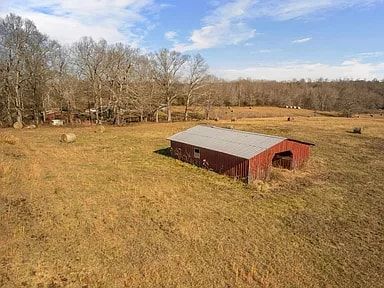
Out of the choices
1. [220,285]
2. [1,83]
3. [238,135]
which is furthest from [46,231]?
[1,83]

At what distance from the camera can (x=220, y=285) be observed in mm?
11656

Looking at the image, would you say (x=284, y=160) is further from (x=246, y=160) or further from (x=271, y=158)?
(x=246, y=160)

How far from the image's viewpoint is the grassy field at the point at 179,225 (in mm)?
12164

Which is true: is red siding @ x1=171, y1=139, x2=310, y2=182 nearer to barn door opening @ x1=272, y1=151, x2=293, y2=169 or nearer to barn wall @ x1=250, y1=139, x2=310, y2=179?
barn wall @ x1=250, y1=139, x2=310, y2=179

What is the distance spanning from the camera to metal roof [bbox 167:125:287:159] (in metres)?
24.6

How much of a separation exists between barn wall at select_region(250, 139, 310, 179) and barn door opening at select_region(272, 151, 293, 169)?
315mm

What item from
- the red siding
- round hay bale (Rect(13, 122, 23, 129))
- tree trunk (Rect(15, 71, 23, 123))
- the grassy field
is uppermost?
tree trunk (Rect(15, 71, 23, 123))

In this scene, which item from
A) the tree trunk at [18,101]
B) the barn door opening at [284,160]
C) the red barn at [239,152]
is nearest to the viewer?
the red barn at [239,152]

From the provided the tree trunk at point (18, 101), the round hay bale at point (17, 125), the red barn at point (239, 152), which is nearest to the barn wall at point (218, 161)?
the red barn at point (239, 152)

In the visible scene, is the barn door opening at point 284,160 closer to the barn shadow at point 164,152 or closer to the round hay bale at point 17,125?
the barn shadow at point 164,152

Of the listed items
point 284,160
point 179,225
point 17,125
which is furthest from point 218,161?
point 17,125

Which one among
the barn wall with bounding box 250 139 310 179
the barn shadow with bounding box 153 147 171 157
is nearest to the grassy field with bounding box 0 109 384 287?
the barn wall with bounding box 250 139 310 179

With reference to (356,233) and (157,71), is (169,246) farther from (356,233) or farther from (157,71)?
(157,71)

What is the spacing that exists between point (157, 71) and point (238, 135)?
3610cm
